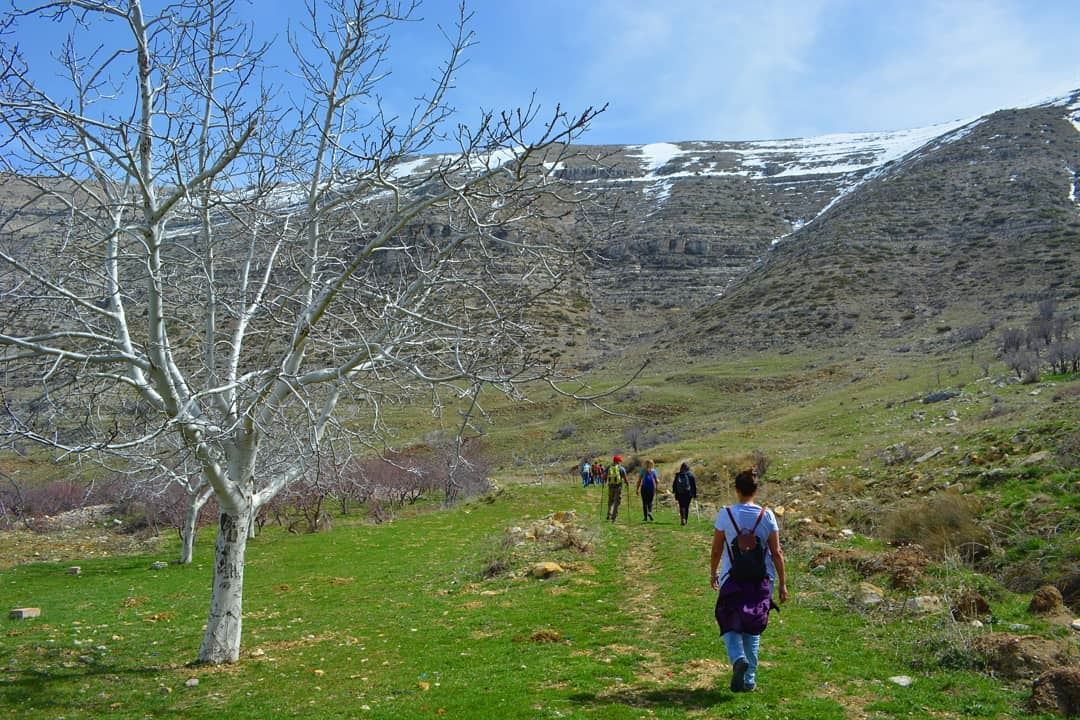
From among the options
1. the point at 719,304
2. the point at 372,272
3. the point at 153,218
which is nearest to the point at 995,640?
the point at 372,272

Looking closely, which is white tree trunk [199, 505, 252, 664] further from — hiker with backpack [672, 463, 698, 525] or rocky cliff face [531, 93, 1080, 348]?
rocky cliff face [531, 93, 1080, 348]

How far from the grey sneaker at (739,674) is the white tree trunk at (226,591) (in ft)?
18.4

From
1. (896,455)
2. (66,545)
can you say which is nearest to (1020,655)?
(896,455)

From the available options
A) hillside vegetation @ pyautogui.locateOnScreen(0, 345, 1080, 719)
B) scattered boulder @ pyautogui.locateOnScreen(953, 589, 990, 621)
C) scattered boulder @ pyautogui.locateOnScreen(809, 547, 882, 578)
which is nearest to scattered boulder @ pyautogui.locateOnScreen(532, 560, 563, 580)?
hillside vegetation @ pyautogui.locateOnScreen(0, 345, 1080, 719)

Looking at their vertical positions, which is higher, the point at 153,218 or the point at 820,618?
the point at 153,218

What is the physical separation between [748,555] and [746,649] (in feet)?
2.63

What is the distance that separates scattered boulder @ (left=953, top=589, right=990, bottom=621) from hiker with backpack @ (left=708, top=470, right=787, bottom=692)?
273 centimetres

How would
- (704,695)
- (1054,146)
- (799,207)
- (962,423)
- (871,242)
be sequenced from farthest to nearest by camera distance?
(799,207)
(1054,146)
(871,242)
(962,423)
(704,695)

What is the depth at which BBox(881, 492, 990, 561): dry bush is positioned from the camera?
33.8ft

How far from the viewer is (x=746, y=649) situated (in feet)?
19.7

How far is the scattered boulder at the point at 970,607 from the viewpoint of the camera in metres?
7.45

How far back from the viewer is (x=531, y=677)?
7152 mm

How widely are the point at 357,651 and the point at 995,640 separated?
7.07 metres

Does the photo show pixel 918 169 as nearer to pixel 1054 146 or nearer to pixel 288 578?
pixel 1054 146
